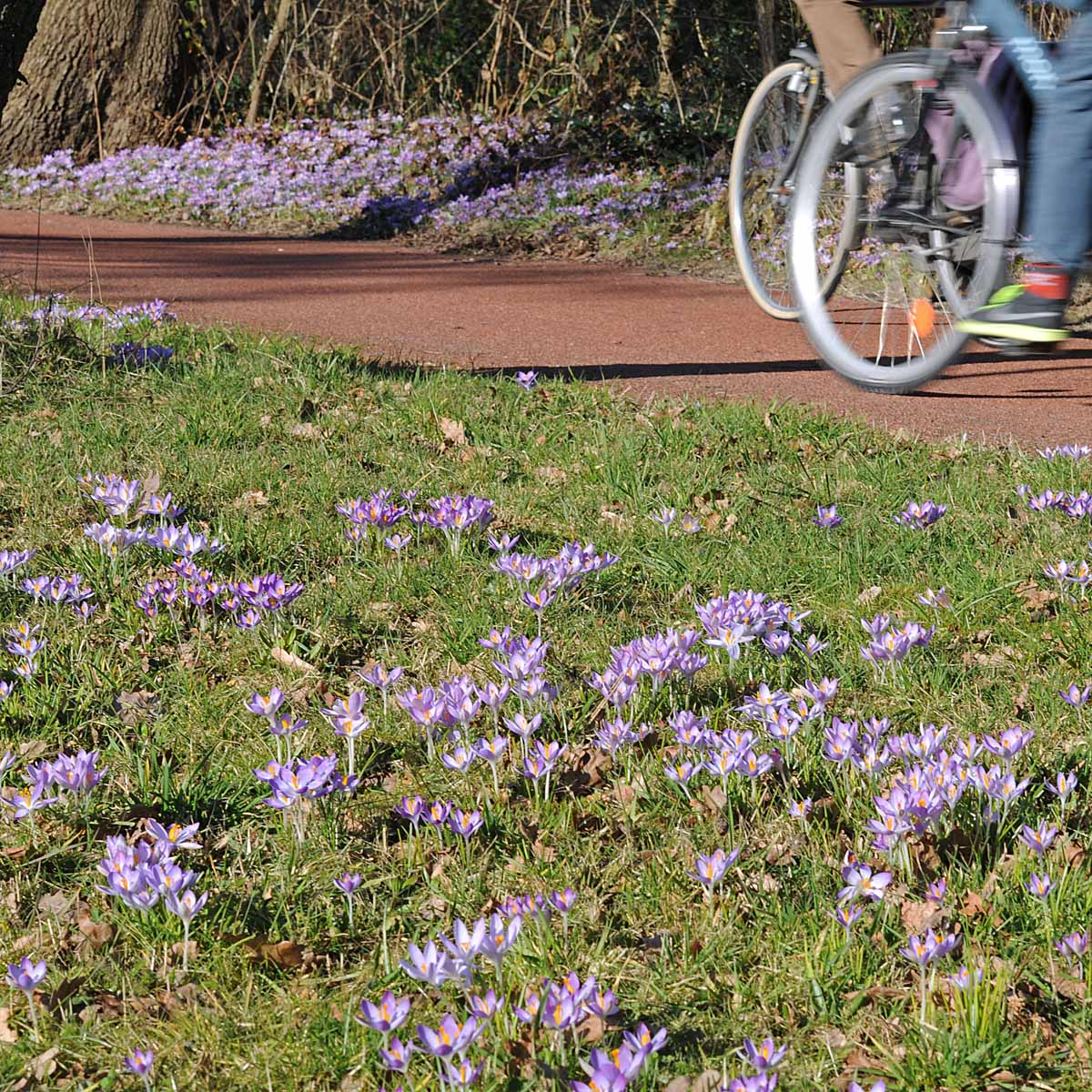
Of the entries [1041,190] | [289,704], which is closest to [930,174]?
[1041,190]

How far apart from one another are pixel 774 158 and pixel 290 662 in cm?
405

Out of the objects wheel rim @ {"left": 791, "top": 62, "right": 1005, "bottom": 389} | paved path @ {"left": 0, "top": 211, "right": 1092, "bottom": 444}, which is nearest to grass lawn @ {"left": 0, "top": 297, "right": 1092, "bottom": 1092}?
wheel rim @ {"left": 791, "top": 62, "right": 1005, "bottom": 389}

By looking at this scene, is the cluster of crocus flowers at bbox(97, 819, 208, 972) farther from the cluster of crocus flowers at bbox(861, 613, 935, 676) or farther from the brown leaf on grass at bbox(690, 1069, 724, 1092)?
the cluster of crocus flowers at bbox(861, 613, 935, 676)

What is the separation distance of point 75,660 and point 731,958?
172 cm

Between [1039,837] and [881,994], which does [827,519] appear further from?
[881,994]

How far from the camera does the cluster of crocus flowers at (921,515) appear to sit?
3.90 metres

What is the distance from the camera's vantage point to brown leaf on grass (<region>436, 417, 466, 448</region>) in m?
4.80

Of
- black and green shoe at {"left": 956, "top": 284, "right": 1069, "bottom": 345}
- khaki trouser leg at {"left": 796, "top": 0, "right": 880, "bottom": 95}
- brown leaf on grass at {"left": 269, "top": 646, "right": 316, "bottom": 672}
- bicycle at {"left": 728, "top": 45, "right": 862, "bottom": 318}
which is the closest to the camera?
brown leaf on grass at {"left": 269, "top": 646, "right": 316, "bottom": 672}

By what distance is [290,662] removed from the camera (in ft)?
10.1

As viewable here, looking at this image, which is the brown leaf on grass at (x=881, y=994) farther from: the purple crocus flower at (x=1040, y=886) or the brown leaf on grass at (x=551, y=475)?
the brown leaf on grass at (x=551, y=475)

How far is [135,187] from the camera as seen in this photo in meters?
14.6

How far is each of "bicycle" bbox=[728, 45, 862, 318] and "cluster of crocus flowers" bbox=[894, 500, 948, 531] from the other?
1.51 m

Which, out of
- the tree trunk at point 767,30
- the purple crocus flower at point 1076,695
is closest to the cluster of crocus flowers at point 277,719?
the purple crocus flower at point 1076,695

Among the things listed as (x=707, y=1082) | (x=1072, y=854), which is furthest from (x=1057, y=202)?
(x=707, y=1082)
